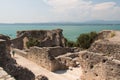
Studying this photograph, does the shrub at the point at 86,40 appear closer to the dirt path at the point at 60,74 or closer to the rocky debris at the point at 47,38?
the rocky debris at the point at 47,38

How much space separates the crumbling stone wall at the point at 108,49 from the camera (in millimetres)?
12688

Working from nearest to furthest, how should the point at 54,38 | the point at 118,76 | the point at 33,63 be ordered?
the point at 118,76 < the point at 33,63 < the point at 54,38

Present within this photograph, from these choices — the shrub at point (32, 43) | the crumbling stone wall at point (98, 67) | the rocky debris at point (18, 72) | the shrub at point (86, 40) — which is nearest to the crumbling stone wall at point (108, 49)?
the crumbling stone wall at point (98, 67)

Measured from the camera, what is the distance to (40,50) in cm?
1933

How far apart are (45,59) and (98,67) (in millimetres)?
6687

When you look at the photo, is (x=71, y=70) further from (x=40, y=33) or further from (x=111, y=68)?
(x=40, y=33)

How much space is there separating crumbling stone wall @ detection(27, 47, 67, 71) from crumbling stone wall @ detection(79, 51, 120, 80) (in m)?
4.08

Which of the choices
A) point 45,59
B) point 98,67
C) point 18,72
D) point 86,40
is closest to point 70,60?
point 45,59

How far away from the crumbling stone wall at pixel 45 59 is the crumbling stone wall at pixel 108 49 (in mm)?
4741

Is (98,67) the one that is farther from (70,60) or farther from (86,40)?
(86,40)

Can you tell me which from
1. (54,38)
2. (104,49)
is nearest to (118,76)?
(104,49)

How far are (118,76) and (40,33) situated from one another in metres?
26.8

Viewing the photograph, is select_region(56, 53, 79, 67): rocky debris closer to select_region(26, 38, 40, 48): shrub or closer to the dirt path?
the dirt path

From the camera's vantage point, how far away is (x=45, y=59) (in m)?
18.4
